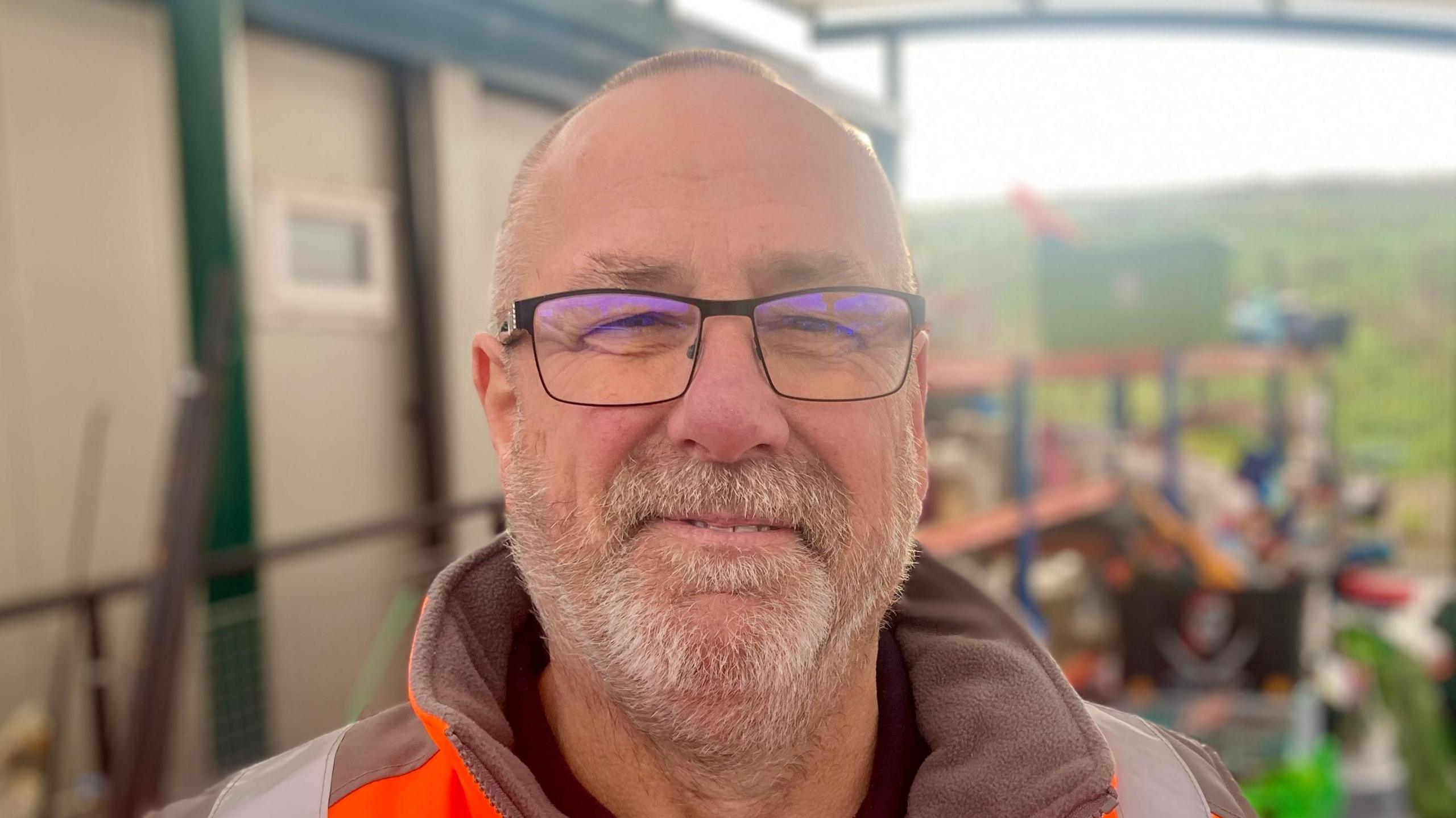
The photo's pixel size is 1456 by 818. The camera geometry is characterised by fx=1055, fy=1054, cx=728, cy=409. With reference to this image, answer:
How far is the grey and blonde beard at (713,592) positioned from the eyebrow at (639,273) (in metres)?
0.13

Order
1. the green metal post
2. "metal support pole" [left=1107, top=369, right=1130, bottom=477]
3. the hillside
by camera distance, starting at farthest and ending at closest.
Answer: the hillside, "metal support pole" [left=1107, top=369, right=1130, bottom=477], the green metal post

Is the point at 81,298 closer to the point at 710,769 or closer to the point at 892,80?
the point at 710,769

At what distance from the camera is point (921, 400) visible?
968 mm

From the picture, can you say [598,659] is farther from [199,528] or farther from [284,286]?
[284,286]

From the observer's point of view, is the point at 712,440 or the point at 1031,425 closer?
the point at 712,440

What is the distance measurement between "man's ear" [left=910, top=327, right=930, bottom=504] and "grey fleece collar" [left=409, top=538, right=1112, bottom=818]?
0.15m

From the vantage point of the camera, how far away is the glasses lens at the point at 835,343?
0.84 meters

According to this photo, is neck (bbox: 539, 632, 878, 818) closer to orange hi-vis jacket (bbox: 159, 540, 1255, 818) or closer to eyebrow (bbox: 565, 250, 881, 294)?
orange hi-vis jacket (bbox: 159, 540, 1255, 818)

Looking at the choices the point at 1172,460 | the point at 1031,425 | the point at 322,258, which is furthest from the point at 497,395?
the point at 1172,460

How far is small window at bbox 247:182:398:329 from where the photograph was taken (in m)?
2.93

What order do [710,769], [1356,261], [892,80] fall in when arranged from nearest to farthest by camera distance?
1. [710,769]
2. [892,80]
3. [1356,261]

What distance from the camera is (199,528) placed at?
1793 mm

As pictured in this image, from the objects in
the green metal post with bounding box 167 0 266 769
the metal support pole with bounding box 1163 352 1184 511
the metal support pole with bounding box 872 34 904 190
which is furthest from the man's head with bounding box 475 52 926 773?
the metal support pole with bounding box 872 34 904 190

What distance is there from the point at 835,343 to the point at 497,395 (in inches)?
12.2
